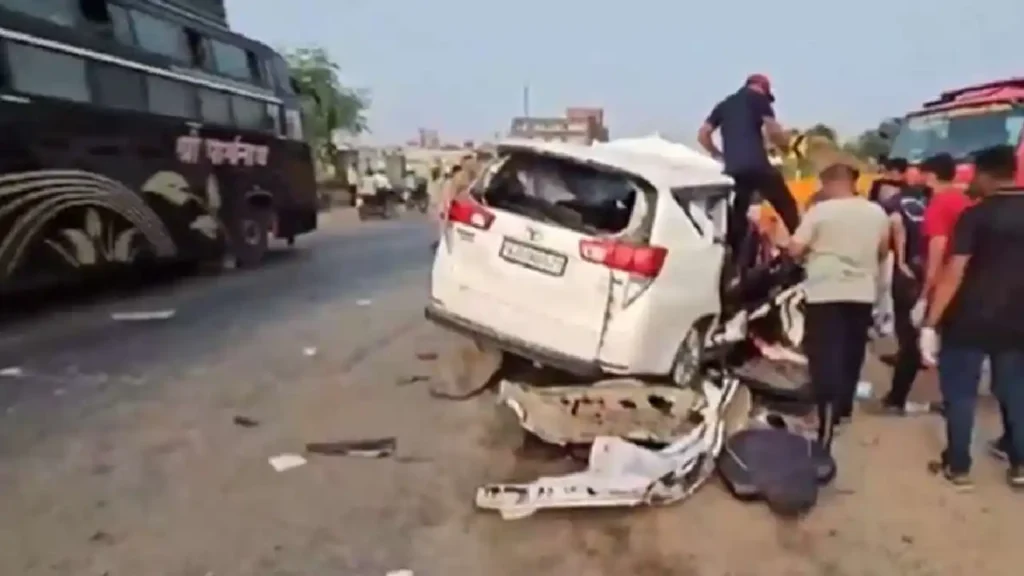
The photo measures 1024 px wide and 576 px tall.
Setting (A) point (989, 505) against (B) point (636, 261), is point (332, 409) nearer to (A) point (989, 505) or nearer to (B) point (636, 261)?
(B) point (636, 261)

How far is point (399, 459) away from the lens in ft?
23.3

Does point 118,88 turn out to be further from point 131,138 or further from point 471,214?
point 471,214

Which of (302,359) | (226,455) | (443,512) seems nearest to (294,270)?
(302,359)

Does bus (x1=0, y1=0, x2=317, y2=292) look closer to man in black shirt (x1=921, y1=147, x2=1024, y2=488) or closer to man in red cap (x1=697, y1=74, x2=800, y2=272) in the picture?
man in red cap (x1=697, y1=74, x2=800, y2=272)

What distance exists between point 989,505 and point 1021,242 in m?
1.38

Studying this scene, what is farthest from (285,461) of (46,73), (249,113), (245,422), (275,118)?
(275,118)

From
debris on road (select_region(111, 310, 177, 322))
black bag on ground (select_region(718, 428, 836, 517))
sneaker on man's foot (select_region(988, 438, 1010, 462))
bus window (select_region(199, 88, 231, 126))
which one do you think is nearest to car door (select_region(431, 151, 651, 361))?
black bag on ground (select_region(718, 428, 836, 517))

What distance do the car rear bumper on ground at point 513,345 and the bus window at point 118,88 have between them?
6.44 metres

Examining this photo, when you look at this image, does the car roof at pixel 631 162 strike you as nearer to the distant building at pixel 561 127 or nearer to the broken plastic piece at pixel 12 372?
the broken plastic piece at pixel 12 372

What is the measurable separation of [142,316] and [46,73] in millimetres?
2649

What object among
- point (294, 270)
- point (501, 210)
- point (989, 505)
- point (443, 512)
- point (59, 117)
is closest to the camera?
point (443, 512)

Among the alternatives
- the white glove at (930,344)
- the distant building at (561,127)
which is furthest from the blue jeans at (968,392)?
the distant building at (561,127)

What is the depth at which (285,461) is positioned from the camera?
6.95 m

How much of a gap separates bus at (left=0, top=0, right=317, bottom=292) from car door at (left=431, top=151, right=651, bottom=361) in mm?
5563
